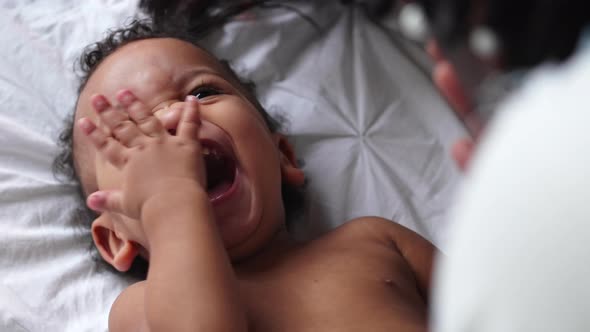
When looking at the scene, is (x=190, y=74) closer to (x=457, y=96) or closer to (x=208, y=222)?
(x=208, y=222)

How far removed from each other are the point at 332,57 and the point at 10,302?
0.72 m

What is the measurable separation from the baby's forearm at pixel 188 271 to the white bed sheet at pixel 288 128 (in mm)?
255

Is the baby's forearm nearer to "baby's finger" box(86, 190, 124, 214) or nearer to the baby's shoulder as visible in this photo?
"baby's finger" box(86, 190, 124, 214)

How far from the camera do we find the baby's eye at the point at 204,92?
3.41 ft

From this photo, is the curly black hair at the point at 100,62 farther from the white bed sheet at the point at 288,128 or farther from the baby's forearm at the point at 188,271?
the baby's forearm at the point at 188,271

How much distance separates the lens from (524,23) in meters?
0.40

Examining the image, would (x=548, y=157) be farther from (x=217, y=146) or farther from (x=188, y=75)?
(x=188, y=75)

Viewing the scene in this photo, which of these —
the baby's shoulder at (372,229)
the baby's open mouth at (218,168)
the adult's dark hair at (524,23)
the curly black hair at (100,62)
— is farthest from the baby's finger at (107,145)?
the adult's dark hair at (524,23)

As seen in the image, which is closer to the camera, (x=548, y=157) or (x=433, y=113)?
(x=548, y=157)

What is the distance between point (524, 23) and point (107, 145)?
0.62 meters

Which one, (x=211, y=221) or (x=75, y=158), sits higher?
(x=211, y=221)

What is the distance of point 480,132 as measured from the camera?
558 mm

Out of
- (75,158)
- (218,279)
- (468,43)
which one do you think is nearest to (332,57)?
(75,158)

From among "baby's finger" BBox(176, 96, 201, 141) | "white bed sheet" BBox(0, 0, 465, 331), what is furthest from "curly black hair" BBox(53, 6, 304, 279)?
"baby's finger" BBox(176, 96, 201, 141)
